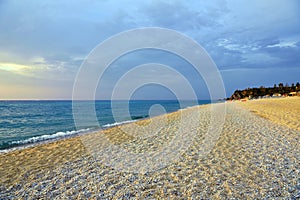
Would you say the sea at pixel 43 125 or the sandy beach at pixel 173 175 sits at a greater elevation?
the sandy beach at pixel 173 175

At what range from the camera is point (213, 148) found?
7.57 meters

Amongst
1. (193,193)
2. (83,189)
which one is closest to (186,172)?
(193,193)

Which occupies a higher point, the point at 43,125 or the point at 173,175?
the point at 173,175

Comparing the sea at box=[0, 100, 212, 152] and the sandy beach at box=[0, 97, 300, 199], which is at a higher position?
the sandy beach at box=[0, 97, 300, 199]

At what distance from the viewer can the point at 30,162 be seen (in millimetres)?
7176

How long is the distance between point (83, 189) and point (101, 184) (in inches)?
16.7

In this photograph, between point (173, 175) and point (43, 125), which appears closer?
point (173, 175)

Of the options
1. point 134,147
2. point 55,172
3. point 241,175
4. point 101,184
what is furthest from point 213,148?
point 55,172

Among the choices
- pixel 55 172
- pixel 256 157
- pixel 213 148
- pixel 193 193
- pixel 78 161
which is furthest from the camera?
pixel 213 148

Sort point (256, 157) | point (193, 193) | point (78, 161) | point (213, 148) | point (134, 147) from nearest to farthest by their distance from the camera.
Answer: point (193, 193) < point (256, 157) < point (78, 161) < point (213, 148) < point (134, 147)

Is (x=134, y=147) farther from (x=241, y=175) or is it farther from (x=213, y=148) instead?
(x=241, y=175)

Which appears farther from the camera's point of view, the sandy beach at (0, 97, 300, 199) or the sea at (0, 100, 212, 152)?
the sea at (0, 100, 212, 152)

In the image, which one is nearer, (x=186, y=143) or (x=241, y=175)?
(x=241, y=175)

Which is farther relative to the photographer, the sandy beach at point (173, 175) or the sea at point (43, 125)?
the sea at point (43, 125)
